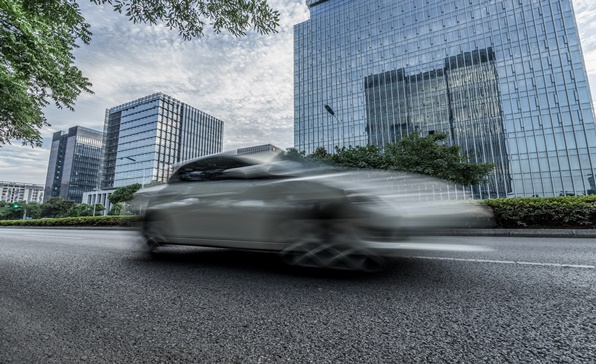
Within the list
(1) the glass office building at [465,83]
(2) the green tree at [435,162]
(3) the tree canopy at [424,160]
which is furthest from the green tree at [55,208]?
(2) the green tree at [435,162]

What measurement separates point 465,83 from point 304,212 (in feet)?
180

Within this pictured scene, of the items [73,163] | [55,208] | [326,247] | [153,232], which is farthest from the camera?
[73,163]

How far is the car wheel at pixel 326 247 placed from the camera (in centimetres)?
269

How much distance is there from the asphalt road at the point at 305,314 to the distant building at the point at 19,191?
16333 centimetres

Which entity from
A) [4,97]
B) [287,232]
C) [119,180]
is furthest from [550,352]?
[119,180]

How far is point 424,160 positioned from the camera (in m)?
16.6

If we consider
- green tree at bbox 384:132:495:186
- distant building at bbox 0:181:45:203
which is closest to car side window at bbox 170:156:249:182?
green tree at bbox 384:132:495:186

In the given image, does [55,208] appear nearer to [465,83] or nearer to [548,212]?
[548,212]

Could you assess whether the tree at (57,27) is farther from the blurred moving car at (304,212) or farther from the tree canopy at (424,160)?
the tree canopy at (424,160)

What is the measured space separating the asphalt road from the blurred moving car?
273mm

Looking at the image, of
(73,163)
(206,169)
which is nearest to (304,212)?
(206,169)

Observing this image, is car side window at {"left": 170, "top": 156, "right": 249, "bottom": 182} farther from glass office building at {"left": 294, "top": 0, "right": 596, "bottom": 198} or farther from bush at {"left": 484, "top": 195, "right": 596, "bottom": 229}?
glass office building at {"left": 294, "top": 0, "right": 596, "bottom": 198}

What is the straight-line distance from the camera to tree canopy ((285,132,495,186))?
16.3m

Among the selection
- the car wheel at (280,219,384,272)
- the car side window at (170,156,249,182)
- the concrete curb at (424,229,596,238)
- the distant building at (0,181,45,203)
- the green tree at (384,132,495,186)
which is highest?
the distant building at (0,181,45,203)
